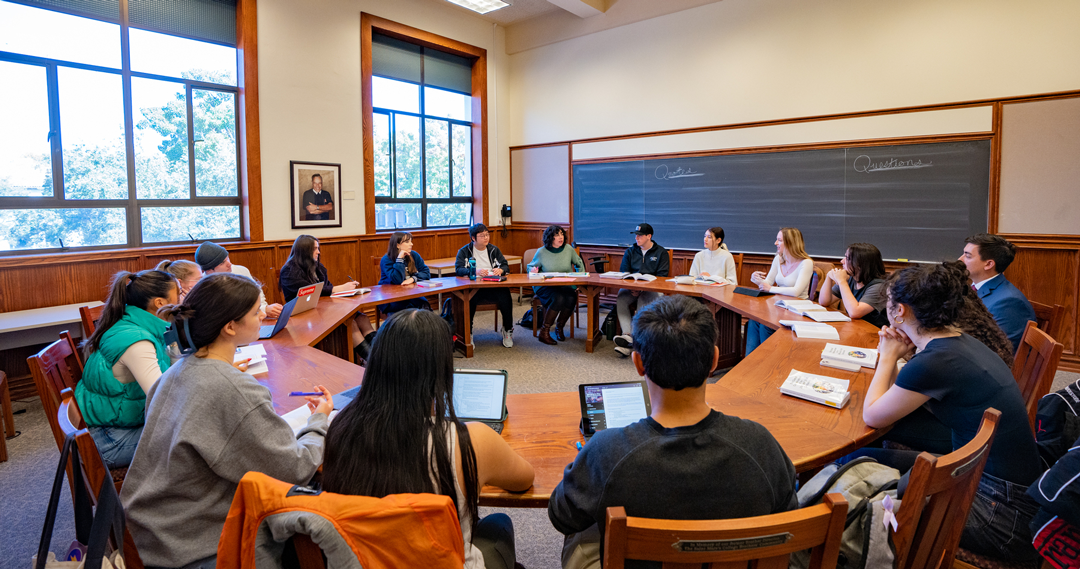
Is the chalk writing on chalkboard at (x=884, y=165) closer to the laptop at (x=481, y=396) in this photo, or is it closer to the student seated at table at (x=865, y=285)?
the student seated at table at (x=865, y=285)

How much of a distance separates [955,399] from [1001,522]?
336mm

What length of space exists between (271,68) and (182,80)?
0.78m

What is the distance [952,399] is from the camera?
168 centimetres

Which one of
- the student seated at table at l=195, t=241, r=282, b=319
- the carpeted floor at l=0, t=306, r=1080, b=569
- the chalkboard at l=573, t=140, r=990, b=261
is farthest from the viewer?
the chalkboard at l=573, t=140, r=990, b=261

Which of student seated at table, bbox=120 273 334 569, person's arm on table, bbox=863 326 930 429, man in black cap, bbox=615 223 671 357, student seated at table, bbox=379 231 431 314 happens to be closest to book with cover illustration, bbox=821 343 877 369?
person's arm on table, bbox=863 326 930 429

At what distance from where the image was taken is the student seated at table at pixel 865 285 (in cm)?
339

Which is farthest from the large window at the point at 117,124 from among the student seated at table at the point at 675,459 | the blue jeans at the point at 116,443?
the student seated at table at the point at 675,459

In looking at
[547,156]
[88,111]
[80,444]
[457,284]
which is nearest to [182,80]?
[88,111]

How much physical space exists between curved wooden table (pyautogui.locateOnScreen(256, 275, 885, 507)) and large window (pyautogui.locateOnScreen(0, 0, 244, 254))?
2305 mm

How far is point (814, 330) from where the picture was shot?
3100 millimetres

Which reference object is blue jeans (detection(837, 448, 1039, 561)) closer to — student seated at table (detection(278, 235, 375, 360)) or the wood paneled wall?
student seated at table (detection(278, 235, 375, 360))

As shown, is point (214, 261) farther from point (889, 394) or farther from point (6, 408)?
point (889, 394)

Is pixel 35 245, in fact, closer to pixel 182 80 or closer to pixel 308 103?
pixel 182 80

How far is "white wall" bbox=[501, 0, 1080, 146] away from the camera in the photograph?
4527 mm
